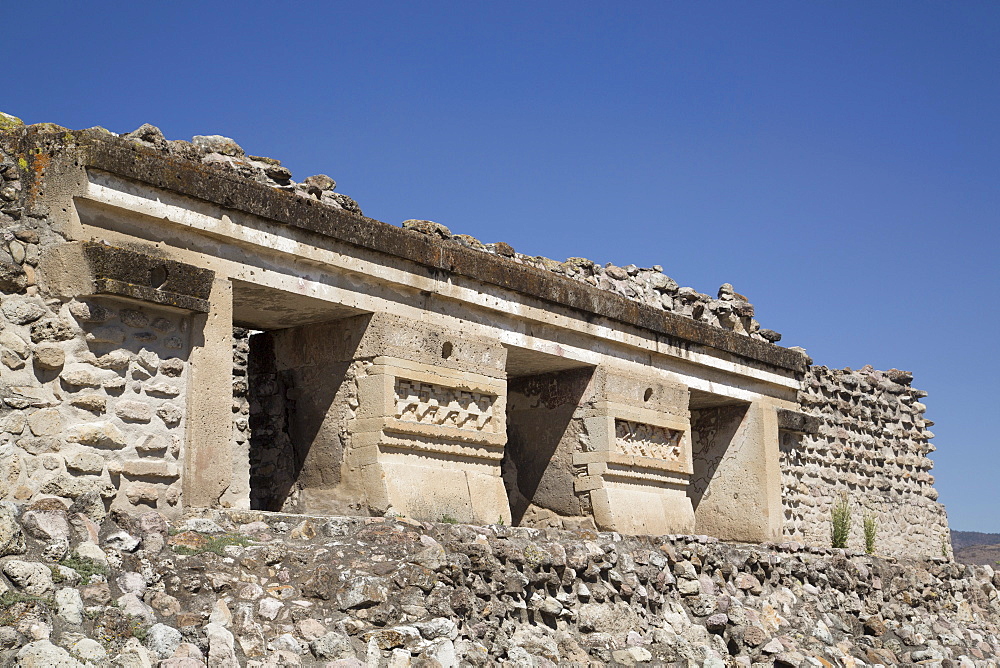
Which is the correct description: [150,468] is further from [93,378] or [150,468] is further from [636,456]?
[636,456]

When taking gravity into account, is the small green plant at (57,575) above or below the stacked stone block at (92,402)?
below

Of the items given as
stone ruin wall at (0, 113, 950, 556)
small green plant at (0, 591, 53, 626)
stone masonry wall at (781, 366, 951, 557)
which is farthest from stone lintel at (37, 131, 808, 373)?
small green plant at (0, 591, 53, 626)

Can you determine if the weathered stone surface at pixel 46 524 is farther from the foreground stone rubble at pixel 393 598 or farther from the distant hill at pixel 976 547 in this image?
the distant hill at pixel 976 547

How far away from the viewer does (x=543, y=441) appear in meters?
9.06

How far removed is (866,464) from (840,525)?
0.96 metres

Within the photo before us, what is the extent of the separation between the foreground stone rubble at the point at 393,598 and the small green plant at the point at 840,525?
236cm

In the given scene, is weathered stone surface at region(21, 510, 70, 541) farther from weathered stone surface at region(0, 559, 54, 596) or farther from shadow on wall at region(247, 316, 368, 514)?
shadow on wall at region(247, 316, 368, 514)

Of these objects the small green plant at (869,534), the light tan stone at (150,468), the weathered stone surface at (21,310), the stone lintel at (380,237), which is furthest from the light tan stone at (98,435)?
the small green plant at (869,534)

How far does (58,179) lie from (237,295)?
135 cm

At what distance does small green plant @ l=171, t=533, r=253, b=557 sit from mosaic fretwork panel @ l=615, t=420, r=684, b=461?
4.01m

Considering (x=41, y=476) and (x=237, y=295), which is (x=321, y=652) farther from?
(x=237, y=295)

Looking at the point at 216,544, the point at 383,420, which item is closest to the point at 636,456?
the point at 383,420

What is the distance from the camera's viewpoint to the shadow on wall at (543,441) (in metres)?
8.86

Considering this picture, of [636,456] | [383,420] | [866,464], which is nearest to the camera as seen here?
[383,420]
